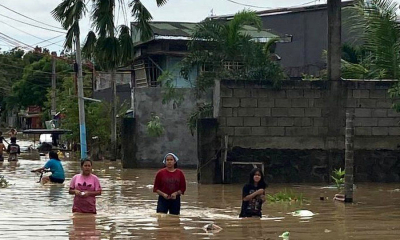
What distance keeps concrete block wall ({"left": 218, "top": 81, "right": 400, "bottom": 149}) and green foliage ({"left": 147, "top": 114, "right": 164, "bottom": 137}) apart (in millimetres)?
8471

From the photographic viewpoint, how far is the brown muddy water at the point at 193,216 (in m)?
12.0

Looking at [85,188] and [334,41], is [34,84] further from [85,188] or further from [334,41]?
[85,188]

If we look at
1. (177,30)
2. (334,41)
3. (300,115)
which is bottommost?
(300,115)

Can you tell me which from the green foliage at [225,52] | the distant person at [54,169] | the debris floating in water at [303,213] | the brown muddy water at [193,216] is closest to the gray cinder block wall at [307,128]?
the brown muddy water at [193,216]

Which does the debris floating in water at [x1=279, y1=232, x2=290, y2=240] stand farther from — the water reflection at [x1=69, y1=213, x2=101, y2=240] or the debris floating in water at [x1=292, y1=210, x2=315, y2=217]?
the debris floating in water at [x1=292, y1=210, x2=315, y2=217]

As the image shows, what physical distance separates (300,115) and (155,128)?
933cm

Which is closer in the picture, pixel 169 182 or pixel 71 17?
pixel 169 182

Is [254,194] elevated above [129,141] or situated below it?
below

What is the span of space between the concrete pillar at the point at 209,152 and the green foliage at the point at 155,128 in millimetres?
8221

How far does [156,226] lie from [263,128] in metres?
11.5

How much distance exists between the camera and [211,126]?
2388cm

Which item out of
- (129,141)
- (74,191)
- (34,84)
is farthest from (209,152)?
(34,84)

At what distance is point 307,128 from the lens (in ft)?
78.8

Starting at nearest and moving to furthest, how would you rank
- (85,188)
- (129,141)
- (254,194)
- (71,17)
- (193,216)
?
1. (254,194)
2. (85,188)
3. (193,216)
4. (71,17)
5. (129,141)
